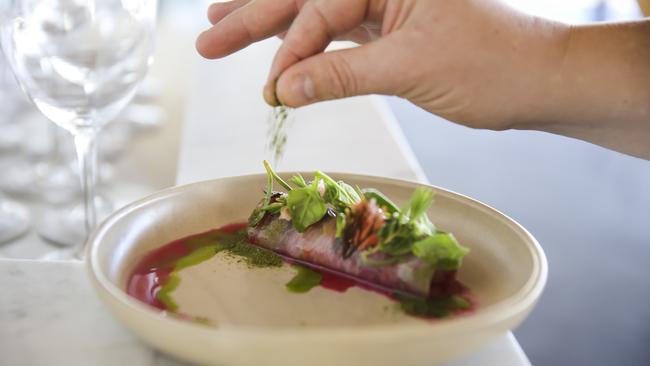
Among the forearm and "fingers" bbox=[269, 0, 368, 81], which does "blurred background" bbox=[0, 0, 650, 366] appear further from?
the forearm

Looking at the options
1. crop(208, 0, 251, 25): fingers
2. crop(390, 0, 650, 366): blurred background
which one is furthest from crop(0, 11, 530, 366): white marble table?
crop(390, 0, 650, 366): blurred background

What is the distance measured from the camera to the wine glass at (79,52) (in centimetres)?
87

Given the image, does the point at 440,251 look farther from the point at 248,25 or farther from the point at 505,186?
the point at 505,186

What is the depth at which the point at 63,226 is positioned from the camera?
118 cm

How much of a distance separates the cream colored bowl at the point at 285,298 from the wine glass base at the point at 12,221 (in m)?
0.43

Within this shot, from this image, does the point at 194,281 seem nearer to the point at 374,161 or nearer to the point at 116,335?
the point at 116,335

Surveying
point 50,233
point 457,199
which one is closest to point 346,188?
point 457,199

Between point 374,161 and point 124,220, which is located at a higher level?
point 124,220

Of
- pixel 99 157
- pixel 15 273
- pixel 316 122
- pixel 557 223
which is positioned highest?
pixel 15 273

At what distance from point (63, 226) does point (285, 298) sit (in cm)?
60

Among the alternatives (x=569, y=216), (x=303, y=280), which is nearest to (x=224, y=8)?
(x=303, y=280)

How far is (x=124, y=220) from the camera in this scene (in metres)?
0.78

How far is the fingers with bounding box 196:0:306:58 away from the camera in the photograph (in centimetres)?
96

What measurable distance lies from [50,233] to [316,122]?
0.53 metres
